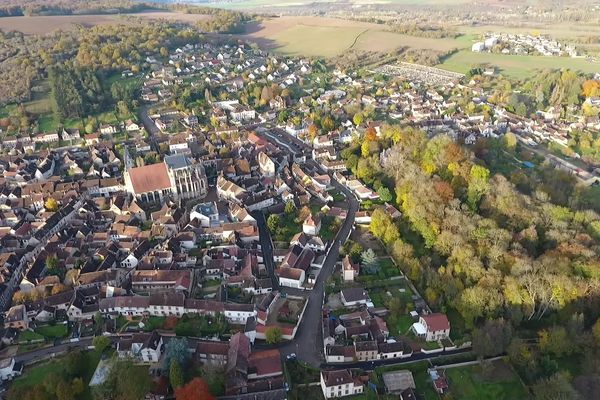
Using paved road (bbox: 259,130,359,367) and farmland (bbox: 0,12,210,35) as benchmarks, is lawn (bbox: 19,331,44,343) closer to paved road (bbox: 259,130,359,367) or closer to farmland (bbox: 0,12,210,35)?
paved road (bbox: 259,130,359,367)

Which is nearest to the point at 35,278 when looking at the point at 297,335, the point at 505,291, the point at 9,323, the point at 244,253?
the point at 9,323

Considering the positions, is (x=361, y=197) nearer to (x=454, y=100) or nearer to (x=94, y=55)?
(x=454, y=100)

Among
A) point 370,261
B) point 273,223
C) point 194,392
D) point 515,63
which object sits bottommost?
point 515,63

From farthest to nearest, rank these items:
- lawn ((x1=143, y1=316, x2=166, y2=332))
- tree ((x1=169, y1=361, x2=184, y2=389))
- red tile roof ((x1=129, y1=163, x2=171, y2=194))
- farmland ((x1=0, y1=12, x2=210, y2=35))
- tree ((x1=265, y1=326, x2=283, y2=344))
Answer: farmland ((x1=0, y1=12, x2=210, y2=35)) → red tile roof ((x1=129, y1=163, x2=171, y2=194)) → lawn ((x1=143, y1=316, x2=166, y2=332)) → tree ((x1=265, y1=326, x2=283, y2=344)) → tree ((x1=169, y1=361, x2=184, y2=389))

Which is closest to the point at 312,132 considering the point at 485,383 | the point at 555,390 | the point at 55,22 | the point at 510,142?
the point at 510,142

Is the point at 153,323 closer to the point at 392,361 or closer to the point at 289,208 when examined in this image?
the point at 392,361

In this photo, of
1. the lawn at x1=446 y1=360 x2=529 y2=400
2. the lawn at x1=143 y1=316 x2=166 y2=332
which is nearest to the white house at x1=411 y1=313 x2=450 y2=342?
the lawn at x1=446 y1=360 x2=529 y2=400
